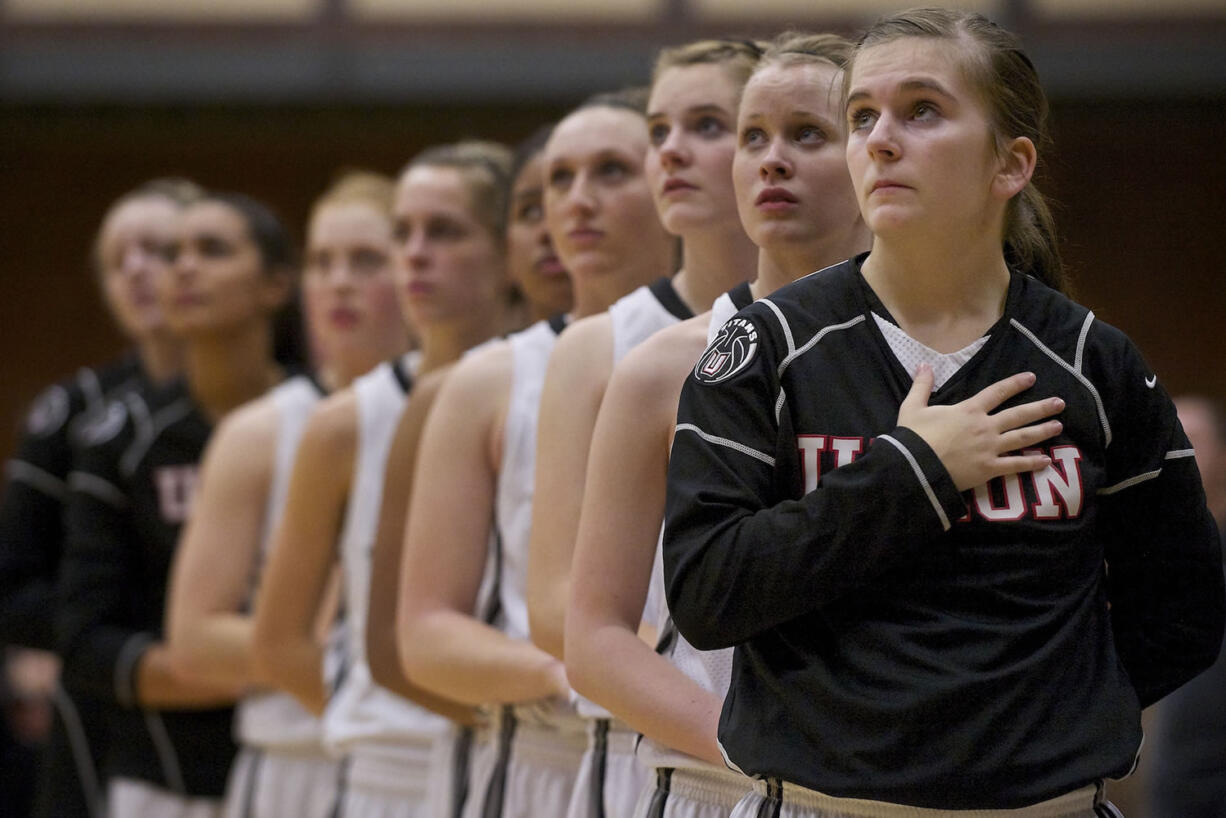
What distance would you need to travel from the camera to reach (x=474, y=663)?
10.6ft

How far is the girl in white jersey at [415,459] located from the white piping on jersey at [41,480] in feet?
7.30

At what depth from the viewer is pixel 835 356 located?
2.08 metres

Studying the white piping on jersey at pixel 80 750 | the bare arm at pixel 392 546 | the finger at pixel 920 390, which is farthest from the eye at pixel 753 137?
the white piping on jersey at pixel 80 750

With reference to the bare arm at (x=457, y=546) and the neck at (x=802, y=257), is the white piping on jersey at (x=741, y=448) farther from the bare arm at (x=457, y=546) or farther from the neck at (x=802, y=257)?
the bare arm at (x=457, y=546)

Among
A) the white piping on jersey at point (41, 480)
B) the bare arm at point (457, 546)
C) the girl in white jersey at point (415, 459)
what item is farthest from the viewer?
the white piping on jersey at point (41, 480)

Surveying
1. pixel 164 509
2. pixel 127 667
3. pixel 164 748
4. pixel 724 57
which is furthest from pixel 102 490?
pixel 724 57

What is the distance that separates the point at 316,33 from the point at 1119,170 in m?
4.30

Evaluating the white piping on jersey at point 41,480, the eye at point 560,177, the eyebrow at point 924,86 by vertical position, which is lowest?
the white piping on jersey at point 41,480

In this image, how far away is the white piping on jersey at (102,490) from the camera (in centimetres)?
523

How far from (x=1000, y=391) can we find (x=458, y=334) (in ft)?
7.55

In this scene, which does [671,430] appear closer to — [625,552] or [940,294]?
[625,552]

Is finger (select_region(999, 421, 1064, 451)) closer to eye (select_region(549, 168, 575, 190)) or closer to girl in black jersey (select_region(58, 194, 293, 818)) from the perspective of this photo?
eye (select_region(549, 168, 575, 190))

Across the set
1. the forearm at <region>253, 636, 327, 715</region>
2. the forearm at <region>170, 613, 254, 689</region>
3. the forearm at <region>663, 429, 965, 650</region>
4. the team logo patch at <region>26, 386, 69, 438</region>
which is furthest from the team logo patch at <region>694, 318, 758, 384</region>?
the team logo patch at <region>26, 386, 69, 438</region>

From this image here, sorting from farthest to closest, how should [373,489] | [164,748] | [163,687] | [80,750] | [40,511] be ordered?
[40,511] → [80,750] → [164,748] → [163,687] → [373,489]
